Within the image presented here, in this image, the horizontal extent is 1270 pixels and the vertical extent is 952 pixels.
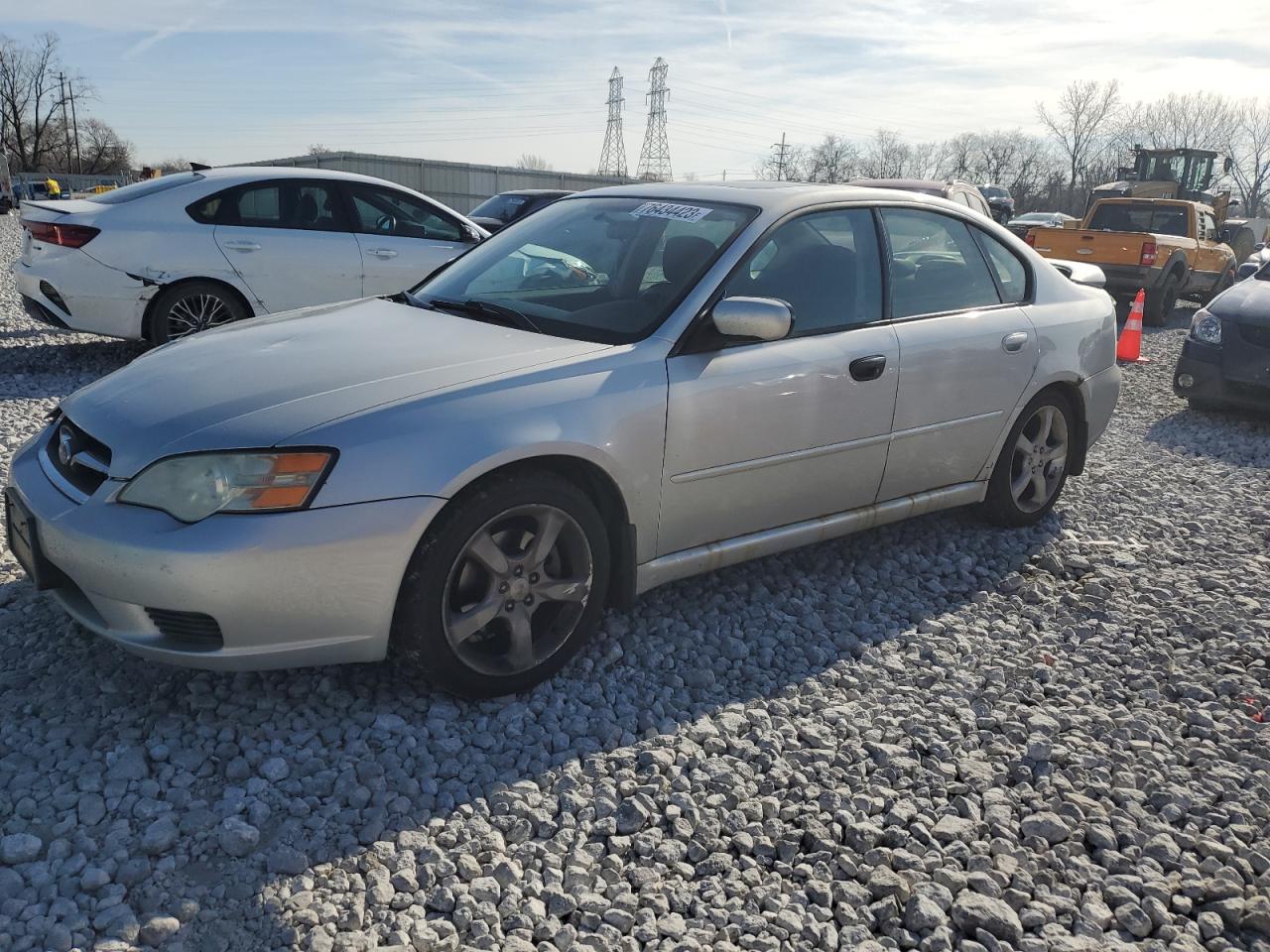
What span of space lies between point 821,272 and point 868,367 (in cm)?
42

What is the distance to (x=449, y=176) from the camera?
31.3m

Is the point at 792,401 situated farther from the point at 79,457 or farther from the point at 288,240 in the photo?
the point at 288,240

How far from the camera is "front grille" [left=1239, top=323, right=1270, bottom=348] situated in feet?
26.1

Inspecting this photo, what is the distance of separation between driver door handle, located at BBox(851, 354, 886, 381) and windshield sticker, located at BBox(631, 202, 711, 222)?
82cm

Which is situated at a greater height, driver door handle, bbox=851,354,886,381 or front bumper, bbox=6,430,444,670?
driver door handle, bbox=851,354,886,381

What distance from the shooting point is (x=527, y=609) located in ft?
10.5

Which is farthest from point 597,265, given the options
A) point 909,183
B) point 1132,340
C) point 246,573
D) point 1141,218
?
point 1141,218

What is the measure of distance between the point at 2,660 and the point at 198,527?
1.13 meters

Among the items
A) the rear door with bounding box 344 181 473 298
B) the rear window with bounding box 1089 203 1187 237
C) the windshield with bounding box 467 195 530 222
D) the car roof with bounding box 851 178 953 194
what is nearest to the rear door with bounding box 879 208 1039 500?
the rear door with bounding box 344 181 473 298

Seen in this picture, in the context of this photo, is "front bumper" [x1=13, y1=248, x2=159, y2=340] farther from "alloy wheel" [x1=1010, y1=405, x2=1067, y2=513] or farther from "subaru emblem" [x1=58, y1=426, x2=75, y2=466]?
"alloy wheel" [x1=1010, y1=405, x2=1067, y2=513]

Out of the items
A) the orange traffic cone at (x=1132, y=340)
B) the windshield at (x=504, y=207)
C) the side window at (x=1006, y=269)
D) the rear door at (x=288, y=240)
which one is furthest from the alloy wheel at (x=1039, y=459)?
the windshield at (x=504, y=207)

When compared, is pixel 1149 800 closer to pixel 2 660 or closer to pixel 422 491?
pixel 422 491

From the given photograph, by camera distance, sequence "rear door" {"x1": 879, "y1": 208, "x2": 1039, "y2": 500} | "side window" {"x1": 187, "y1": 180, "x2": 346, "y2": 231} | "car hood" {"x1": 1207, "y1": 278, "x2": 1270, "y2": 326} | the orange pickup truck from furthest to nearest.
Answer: the orange pickup truck
"car hood" {"x1": 1207, "y1": 278, "x2": 1270, "y2": 326}
"side window" {"x1": 187, "y1": 180, "x2": 346, "y2": 231}
"rear door" {"x1": 879, "y1": 208, "x2": 1039, "y2": 500}

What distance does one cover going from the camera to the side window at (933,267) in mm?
4195
